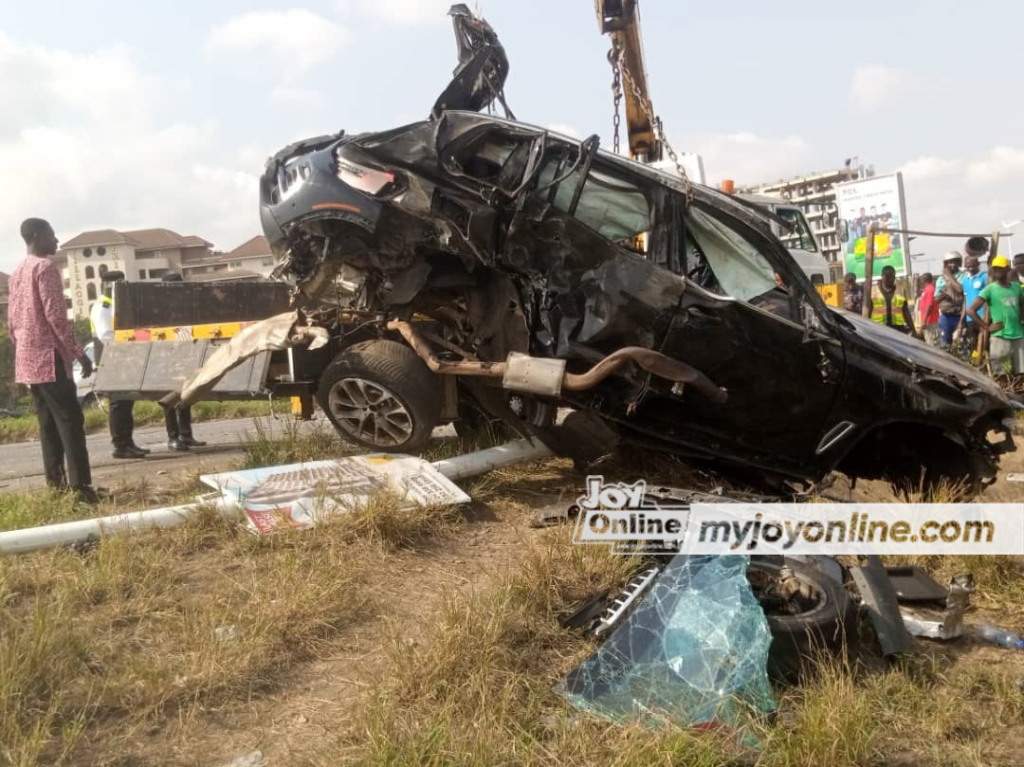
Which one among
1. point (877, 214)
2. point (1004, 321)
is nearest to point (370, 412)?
point (1004, 321)

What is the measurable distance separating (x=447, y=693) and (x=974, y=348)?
396 inches

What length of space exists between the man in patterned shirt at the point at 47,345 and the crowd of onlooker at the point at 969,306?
8.30m

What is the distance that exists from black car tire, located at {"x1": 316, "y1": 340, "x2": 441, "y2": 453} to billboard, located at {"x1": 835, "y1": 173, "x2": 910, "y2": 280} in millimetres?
23636

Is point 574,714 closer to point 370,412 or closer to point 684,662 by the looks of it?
point 684,662

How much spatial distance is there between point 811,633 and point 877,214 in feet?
102

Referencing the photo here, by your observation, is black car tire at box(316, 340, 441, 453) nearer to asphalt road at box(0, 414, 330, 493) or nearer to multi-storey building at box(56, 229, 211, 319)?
asphalt road at box(0, 414, 330, 493)

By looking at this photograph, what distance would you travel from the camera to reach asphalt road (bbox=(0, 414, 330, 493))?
5738 millimetres

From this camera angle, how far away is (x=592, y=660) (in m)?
2.78

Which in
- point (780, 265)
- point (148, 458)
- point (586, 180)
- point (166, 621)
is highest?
point (586, 180)

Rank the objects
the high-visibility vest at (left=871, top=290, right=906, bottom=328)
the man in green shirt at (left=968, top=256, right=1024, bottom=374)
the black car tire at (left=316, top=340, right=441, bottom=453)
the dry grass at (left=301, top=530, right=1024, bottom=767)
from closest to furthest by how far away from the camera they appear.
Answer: the dry grass at (left=301, top=530, right=1024, bottom=767) < the black car tire at (left=316, top=340, right=441, bottom=453) < the man in green shirt at (left=968, top=256, right=1024, bottom=374) < the high-visibility vest at (left=871, top=290, right=906, bottom=328)

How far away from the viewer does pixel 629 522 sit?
13.0ft

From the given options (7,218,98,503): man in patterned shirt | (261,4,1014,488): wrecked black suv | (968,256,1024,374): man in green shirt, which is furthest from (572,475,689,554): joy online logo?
(968,256,1024,374): man in green shirt

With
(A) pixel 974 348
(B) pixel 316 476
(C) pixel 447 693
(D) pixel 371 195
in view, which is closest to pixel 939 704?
(C) pixel 447 693

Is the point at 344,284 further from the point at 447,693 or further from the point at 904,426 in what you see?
the point at 904,426
